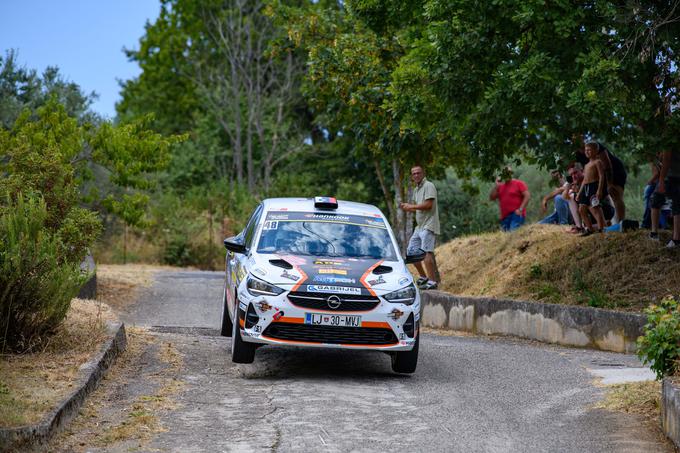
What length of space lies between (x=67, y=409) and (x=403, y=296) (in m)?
3.73

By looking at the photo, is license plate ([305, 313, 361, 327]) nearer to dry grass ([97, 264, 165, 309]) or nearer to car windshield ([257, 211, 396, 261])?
car windshield ([257, 211, 396, 261])

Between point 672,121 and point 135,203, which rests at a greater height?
point 672,121

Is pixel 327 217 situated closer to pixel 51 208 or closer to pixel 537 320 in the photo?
pixel 51 208

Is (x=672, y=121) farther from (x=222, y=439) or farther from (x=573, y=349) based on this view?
(x=222, y=439)

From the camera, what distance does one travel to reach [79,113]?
29234 millimetres

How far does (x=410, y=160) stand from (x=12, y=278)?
42.4 ft

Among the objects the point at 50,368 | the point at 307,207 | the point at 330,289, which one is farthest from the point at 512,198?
the point at 50,368

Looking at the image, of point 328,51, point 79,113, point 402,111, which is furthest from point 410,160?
point 79,113

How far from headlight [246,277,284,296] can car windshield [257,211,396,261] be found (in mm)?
781

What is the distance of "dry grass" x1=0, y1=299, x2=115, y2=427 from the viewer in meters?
7.66

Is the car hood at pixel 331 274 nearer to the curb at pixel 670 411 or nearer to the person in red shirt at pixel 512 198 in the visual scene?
the curb at pixel 670 411

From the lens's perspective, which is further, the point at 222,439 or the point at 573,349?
the point at 573,349

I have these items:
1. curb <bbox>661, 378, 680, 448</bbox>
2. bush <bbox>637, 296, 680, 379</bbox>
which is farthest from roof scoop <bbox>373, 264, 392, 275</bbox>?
curb <bbox>661, 378, 680, 448</bbox>

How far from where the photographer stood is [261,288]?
412 inches
